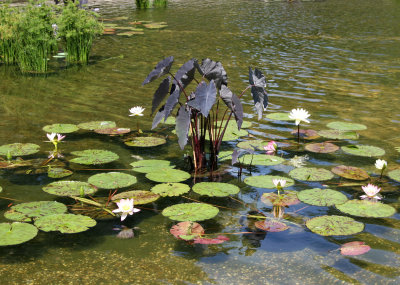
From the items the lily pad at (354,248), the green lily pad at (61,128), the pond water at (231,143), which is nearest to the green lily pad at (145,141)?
the pond water at (231,143)

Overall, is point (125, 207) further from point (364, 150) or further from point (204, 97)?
point (364, 150)

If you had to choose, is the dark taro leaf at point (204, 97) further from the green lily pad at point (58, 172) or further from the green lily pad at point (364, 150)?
the green lily pad at point (364, 150)

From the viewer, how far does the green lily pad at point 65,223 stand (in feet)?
8.62

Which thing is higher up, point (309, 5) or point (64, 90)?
point (309, 5)

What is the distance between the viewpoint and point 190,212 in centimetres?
288

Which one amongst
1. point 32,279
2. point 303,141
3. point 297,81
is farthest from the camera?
point 297,81

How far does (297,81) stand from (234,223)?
4096mm

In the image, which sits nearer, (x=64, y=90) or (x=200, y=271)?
(x=200, y=271)

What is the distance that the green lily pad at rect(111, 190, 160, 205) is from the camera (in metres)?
3.07

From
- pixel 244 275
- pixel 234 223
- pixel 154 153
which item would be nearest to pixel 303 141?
pixel 154 153

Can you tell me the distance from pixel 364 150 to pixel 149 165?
1.75 metres

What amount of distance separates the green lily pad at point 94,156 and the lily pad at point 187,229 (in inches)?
43.2

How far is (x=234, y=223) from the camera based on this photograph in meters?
2.89

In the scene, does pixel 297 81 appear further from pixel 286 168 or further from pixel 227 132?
pixel 286 168
